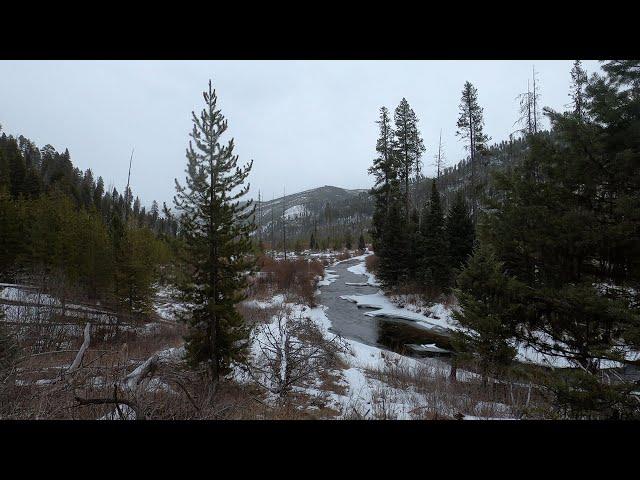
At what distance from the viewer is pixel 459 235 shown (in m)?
23.8

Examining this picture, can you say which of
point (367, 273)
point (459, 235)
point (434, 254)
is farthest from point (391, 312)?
point (367, 273)

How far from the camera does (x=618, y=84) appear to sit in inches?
202

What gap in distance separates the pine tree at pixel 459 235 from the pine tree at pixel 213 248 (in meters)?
18.6

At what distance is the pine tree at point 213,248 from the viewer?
850 centimetres

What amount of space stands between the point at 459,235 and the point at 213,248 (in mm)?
20631

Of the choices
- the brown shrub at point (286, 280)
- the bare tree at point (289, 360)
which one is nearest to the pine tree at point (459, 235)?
the brown shrub at point (286, 280)

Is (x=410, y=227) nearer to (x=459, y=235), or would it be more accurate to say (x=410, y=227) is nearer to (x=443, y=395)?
(x=459, y=235)

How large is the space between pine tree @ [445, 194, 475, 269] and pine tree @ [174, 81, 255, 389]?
18.6m

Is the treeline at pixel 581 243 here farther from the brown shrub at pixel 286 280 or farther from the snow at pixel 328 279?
the snow at pixel 328 279

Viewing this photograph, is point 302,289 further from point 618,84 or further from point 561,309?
point 618,84
